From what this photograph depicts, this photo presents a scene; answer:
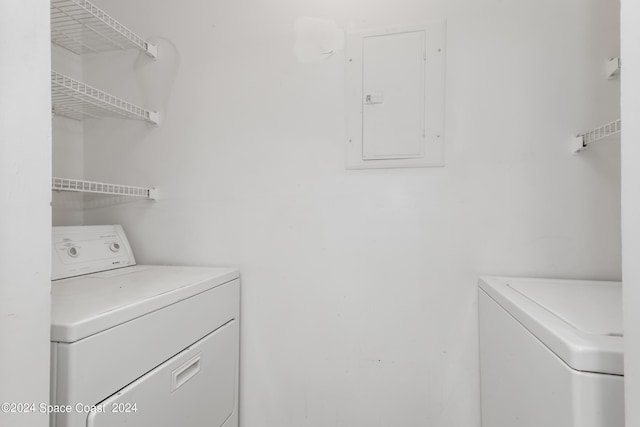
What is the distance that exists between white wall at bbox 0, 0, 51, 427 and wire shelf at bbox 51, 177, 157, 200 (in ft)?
1.27

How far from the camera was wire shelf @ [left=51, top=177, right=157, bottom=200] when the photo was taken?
3.08 feet

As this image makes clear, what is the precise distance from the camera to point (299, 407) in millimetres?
1219

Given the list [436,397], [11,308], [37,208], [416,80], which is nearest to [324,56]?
[416,80]

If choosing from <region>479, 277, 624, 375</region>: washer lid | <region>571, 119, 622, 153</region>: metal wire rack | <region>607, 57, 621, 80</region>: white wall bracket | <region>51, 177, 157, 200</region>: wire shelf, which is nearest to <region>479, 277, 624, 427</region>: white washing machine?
<region>479, 277, 624, 375</region>: washer lid

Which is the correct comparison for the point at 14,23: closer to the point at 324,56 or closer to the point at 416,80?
the point at 324,56

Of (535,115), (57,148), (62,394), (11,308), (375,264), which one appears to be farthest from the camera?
(57,148)

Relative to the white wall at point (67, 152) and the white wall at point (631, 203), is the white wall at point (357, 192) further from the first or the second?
the white wall at point (631, 203)

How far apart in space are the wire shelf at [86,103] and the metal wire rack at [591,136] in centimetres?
155

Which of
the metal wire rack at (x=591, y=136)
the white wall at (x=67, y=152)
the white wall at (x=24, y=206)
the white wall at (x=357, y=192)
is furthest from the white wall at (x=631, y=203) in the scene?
the white wall at (x=67, y=152)

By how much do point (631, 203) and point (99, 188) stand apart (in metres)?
1.38

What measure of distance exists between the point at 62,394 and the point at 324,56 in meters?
1.25

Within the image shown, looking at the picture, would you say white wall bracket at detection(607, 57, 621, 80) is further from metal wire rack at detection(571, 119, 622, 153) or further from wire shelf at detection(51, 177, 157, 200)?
wire shelf at detection(51, 177, 157, 200)

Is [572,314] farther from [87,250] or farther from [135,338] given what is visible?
[87,250]

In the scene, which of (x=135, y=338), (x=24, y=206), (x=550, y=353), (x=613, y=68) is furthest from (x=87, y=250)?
(x=613, y=68)
